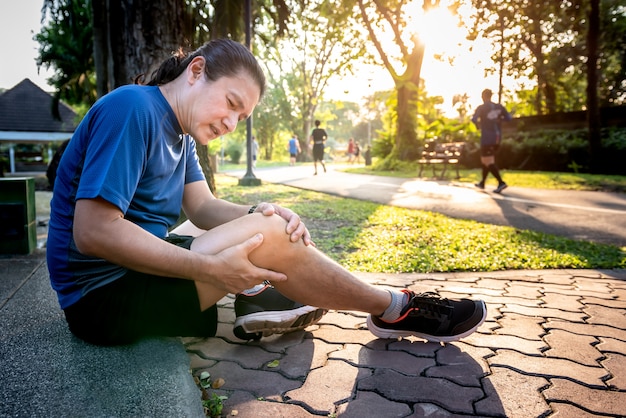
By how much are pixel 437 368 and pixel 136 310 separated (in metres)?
1.30

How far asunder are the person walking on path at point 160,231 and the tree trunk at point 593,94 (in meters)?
13.3

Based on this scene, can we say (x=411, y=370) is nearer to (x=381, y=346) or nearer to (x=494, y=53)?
(x=381, y=346)

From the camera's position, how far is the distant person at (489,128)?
9.47 meters

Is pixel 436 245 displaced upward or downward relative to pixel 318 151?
downward

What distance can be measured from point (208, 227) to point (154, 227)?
55 cm

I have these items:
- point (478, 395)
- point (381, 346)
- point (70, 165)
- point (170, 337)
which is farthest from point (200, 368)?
point (478, 395)

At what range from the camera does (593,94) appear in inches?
518

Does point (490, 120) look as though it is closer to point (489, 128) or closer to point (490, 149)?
point (489, 128)

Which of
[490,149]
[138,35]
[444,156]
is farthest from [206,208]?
[444,156]

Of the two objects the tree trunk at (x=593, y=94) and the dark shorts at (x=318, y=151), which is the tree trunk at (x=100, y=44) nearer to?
the dark shorts at (x=318, y=151)

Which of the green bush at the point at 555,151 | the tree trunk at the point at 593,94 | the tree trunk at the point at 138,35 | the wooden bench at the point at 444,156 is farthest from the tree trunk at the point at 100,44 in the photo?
the tree trunk at the point at 593,94

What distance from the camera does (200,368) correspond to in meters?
2.04

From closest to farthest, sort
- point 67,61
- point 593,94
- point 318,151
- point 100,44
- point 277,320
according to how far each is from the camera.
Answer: point 277,320 → point 100,44 → point 593,94 → point 318,151 → point 67,61

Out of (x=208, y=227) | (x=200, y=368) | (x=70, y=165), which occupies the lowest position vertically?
(x=200, y=368)
